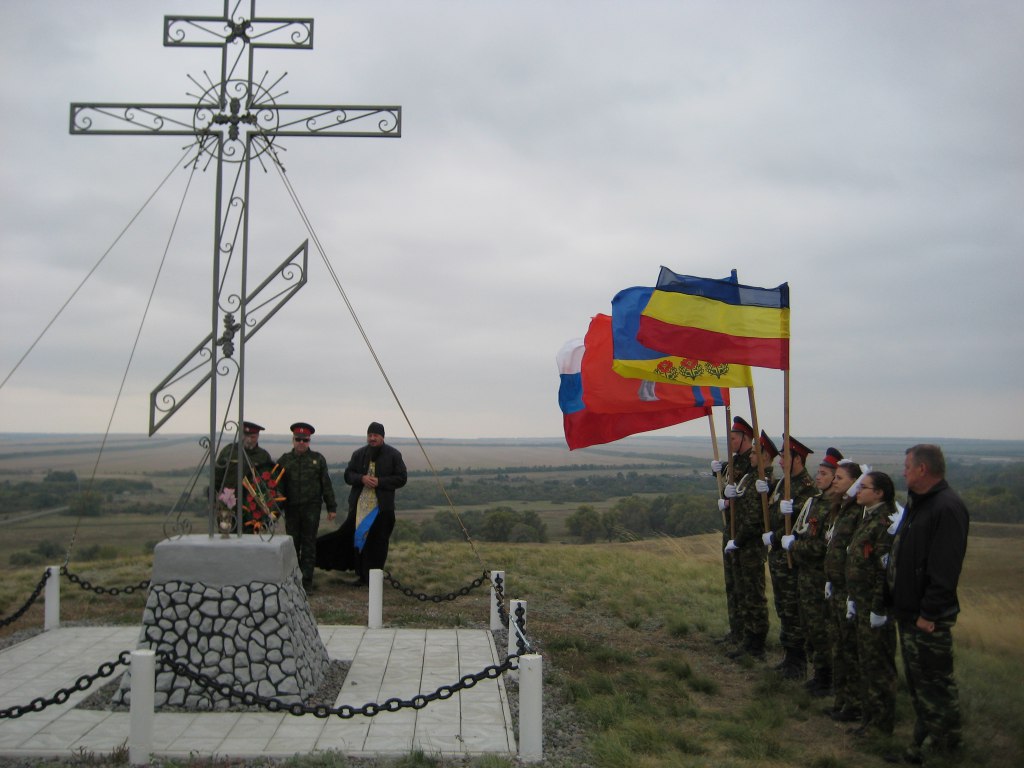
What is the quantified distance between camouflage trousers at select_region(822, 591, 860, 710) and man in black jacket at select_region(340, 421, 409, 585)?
624 cm

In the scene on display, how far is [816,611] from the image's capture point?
7.29m

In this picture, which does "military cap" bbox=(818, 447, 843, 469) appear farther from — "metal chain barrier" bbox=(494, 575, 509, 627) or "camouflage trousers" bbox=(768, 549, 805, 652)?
"metal chain barrier" bbox=(494, 575, 509, 627)

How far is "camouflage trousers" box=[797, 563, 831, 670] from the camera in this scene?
7.26m

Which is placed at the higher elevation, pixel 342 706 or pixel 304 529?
pixel 304 529

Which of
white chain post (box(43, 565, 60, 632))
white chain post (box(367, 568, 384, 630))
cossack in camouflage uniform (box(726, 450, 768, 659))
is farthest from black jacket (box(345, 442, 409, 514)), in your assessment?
cossack in camouflage uniform (box(726, 450, 768, 659))

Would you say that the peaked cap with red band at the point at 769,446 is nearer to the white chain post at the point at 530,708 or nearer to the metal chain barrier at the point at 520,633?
the metal chain barrier at the point at 520,633

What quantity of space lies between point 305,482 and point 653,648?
4.89 m

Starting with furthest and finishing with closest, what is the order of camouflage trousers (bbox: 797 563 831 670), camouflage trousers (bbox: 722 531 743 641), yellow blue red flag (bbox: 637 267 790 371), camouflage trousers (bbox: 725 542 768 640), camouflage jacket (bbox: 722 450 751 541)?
camouflage trousers (bbox: 722 531 743 641) < camouflage jacket (bbox: 722 450 751 541) < camouflage trousers (bbox: 725 542 768 640) < yellow blue red flag (bbox: 637 267 790 371) < camouflage trousers (bbox: 797 563 831 670)

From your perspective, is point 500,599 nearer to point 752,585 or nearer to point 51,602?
point 752,585

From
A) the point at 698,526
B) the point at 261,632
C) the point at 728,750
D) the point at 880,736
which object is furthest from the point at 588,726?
the point at 698,526

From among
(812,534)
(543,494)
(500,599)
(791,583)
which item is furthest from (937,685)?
(543,494)

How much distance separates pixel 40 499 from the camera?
19.0 metres

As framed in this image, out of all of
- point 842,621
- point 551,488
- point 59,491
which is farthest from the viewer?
point 551,488

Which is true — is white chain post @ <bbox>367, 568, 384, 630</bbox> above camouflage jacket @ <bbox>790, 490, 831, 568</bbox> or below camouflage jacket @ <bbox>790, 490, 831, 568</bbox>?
below
